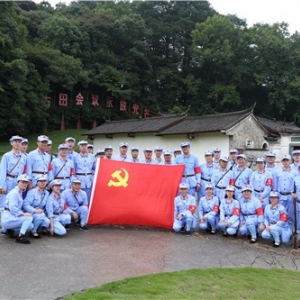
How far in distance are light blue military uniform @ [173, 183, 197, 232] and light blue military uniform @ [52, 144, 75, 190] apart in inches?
96.8

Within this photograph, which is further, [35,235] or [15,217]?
[35,235]

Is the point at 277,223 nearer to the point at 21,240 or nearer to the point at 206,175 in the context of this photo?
the point at 206,175

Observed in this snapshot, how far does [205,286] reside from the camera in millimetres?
5004

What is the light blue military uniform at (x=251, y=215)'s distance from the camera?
7.86 m

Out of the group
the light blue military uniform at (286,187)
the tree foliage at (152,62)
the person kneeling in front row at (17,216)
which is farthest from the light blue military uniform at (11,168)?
the tree foliage at (152,62)

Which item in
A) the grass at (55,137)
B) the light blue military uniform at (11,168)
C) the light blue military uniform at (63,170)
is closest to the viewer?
the light blue military uniform at (11,168)

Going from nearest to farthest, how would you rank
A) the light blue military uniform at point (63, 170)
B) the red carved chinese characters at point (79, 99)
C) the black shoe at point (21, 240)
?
1. the black shoe at point (21, 240)
2. the light blue military uniform at point (63, 170)
3. the red carved chinese characters at point (79, 99)

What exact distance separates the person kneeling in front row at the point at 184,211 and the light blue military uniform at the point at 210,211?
0.28m

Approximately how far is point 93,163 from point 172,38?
152 ft

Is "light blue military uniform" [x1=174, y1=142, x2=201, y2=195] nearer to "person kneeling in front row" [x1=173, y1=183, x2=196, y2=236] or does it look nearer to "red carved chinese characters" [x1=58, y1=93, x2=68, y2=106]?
"person kneeling in front row" [x1=173, y1=183, x2=196, y2=236]

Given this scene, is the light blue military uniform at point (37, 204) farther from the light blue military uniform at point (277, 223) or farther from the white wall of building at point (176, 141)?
the white wall of building at point (176, 141)

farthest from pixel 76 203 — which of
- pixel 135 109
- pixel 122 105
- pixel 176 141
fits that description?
pixel 135 109

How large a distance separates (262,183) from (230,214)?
112 cm

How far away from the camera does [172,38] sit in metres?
52.6
